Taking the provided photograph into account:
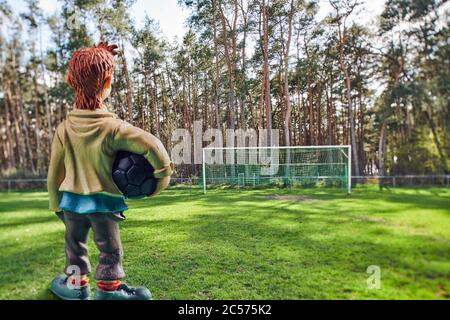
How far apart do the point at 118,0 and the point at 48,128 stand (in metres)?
0.88

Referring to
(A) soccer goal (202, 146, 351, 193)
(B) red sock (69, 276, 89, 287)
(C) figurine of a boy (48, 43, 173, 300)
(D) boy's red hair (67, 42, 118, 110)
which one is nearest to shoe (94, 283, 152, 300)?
(C) figurine of a boy (48, 43, 173, 300)

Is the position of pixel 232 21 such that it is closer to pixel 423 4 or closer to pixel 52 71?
pixel 423 4

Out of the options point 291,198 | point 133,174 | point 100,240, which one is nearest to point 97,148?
point 133,174

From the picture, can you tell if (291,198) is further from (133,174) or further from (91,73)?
(91,73)

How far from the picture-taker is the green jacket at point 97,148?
4.91ft

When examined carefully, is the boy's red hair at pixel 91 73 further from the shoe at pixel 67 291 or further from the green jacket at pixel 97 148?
the shoe at pixel 67 291

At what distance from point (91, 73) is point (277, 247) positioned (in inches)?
50.2

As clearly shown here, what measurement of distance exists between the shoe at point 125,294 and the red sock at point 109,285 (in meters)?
0.01

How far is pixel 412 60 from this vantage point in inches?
58.6

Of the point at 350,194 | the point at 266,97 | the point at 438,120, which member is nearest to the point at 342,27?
the point at 266,97

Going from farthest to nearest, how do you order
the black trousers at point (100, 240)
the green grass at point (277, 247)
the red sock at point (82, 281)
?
the red sock at point (82, 281) < the black trousers at point (100, 240) < the green grass at point (277, 247)

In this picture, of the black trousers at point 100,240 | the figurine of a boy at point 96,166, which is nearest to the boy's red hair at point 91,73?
the figurine of a boy at point 96,166

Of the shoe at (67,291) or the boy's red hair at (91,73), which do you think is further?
the shoe at (67,291)

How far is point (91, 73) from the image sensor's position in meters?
1.55
